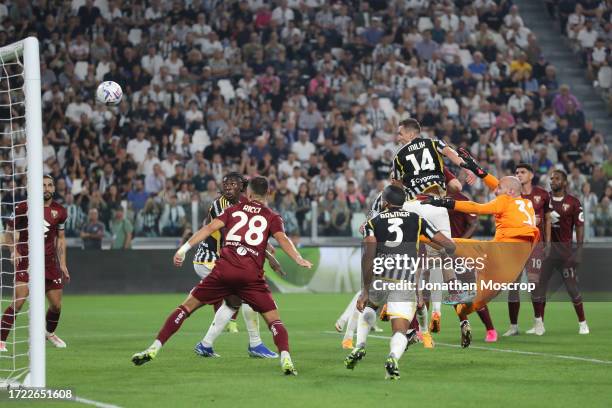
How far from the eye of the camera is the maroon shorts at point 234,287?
10484 mm

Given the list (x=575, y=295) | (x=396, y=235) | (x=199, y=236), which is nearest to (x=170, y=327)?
(x=199, y=236)

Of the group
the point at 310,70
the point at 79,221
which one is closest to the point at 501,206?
the point at 79,221

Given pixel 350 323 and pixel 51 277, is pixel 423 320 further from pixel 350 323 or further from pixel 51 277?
pixel 51 277

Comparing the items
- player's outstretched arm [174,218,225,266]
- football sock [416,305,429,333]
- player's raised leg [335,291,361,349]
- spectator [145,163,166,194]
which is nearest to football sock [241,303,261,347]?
player's raised leg [335,291,361,349]

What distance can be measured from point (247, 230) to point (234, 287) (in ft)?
1.85

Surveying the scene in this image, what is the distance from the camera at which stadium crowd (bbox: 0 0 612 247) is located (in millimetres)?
24016

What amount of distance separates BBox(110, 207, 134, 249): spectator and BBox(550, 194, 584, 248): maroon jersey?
34.1 feet

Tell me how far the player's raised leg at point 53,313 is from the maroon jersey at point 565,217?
7291 millimetres

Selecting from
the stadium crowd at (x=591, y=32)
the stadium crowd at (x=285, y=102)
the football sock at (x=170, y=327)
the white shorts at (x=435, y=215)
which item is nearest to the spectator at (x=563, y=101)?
the stadium crowd at (x=285, y=102)

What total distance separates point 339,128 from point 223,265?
1614 centimetres

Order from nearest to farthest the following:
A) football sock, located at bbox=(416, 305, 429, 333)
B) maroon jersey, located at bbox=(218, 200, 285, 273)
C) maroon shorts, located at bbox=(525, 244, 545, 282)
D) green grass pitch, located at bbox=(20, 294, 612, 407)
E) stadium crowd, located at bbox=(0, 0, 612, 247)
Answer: green grass pitch, located at bbox=(20, 294, 612, 407)
maroon jersey, located at bbox=(218, 200, 285, 273)
football sock, located at bbox=(416, 305, 429, 333)
maroon shorts, located at bbox=(525, 244, 545, 282)
stadium crowd, located at bbox=(0, 0, 612, 247)

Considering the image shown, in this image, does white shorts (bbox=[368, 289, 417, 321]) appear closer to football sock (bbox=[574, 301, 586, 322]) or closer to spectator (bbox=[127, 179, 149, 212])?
football sock (bbox=[574, 301, 586, 322])

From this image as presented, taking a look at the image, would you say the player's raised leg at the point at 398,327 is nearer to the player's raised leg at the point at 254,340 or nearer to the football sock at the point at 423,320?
the player's raised leg at the point at 254,340

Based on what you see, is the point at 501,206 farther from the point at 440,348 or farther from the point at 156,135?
the point at 156,135
